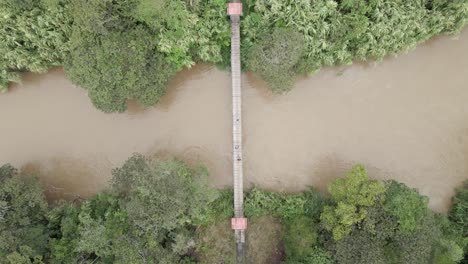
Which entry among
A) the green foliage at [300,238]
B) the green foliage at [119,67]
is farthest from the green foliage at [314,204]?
the green foliage at [119,67]

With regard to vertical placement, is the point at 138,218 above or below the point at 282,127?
below

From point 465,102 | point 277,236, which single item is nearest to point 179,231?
point 277,236

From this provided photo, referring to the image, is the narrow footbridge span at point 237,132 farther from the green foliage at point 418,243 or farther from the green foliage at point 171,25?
the green foliage at point 418,243

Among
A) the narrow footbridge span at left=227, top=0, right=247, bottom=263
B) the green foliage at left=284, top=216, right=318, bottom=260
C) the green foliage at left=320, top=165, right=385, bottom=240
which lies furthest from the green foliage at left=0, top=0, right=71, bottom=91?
the green foliage at left=320, top=165, right=385, bottom=240

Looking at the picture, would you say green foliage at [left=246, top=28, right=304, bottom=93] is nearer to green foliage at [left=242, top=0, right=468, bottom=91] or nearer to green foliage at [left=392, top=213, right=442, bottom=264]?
green foliage at [left=242, top=0, right=468, bottom=91]

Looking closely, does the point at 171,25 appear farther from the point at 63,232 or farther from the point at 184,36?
the point at 63,232

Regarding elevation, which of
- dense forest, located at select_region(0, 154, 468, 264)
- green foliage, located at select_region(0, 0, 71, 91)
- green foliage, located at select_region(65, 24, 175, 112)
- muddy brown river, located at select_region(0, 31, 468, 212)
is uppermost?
green foliage, located at select_region(0, 0, 71, 91)

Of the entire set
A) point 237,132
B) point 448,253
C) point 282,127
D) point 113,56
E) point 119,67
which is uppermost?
point 113,56

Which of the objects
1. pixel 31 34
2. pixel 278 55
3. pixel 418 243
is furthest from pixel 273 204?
pixel 31 34
